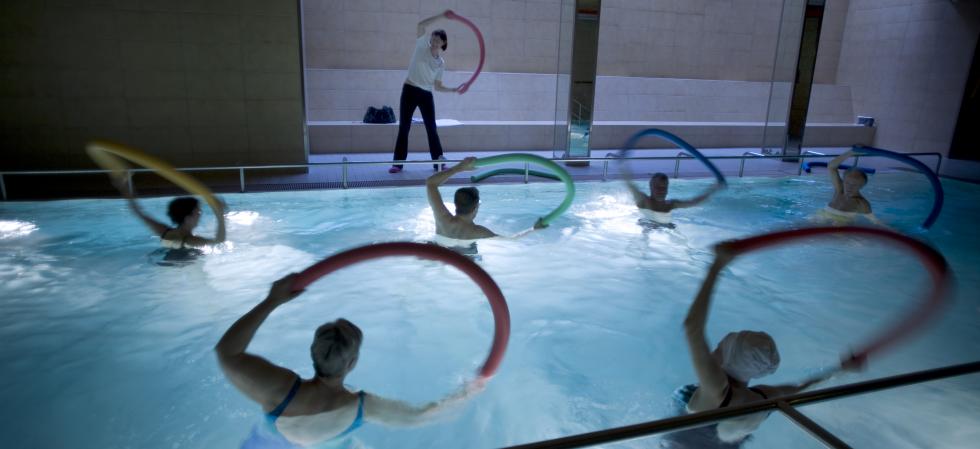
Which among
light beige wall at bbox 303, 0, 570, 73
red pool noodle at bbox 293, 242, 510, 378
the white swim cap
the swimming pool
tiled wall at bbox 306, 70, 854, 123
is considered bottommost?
the swimming pool

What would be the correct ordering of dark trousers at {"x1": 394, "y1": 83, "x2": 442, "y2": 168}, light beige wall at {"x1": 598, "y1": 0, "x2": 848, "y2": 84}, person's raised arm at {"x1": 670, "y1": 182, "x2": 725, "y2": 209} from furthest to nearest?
light beige wall at {"x1": 598, "y1": 0, "x2": 848, "y2": 84} → dark trousers at {"x1": 394, "y1": 83, "x2": 442, "y2": 168} → person's raised arm at {"x1": 670, "y1": 182, "x2": 725, "y2": 209}

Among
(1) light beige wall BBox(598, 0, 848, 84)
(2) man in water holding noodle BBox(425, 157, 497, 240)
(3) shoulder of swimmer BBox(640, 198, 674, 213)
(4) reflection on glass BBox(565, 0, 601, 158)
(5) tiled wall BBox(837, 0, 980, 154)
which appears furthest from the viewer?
(1) light beige wall BBox(598, 0, 848, 84)

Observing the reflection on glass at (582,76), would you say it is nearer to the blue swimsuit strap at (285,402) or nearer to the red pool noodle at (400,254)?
the red pool noodle at (400,254)

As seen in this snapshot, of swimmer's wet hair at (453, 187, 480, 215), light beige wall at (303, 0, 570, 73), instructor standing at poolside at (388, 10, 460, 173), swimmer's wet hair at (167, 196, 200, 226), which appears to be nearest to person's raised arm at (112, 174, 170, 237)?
swimmer's wet hair at (167, 196, 200, 226)

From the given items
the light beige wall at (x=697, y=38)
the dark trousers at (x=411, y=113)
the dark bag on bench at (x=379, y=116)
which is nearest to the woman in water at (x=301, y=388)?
the dark trousers at (x=411, y=113)

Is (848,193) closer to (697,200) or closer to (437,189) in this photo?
(697,200)

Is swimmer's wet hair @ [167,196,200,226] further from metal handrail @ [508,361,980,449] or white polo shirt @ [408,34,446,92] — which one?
metal handrail @ [508,361,980,449]

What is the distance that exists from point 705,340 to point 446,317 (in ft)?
9.41

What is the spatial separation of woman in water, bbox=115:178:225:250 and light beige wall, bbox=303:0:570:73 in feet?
23.9

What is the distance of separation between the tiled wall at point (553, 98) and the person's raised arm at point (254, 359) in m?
8.48

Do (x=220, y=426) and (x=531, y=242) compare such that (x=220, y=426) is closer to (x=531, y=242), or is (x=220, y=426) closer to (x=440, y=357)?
(x=440, y=357)

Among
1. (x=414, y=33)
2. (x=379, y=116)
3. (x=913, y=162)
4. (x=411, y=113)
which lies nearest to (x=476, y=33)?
(x=411, y=113)

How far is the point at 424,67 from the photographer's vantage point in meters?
8.72

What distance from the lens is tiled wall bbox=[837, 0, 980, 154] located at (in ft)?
39.3
